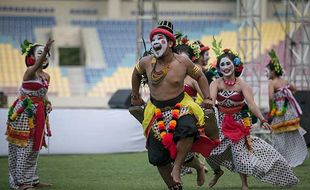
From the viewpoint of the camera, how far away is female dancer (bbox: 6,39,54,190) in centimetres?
1093

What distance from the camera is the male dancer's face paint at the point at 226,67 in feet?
35.6

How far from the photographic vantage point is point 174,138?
896 centimetres

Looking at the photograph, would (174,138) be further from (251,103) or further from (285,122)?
(285,122)

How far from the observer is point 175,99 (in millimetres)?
9094

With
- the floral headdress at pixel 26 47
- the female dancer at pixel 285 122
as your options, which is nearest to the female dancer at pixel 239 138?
the floral headdress at pixel 26 47

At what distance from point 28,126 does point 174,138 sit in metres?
2.73

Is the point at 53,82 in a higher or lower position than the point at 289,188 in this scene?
lower

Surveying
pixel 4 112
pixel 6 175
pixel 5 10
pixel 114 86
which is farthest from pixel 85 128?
pixel 5 10

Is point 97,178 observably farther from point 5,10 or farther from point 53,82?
point 5,10

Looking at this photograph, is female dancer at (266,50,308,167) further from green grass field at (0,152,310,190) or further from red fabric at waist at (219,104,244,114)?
red fabric at waist at (219,104,244,114)

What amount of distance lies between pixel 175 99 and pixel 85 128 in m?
8.07

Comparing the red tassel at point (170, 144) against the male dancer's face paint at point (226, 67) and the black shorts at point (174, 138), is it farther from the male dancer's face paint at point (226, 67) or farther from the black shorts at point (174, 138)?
the male dancer's face paint at point (226, 67)

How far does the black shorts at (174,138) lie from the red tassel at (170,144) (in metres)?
0.06

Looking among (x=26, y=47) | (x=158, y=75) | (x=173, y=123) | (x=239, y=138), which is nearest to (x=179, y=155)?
(x=173, y=123)
